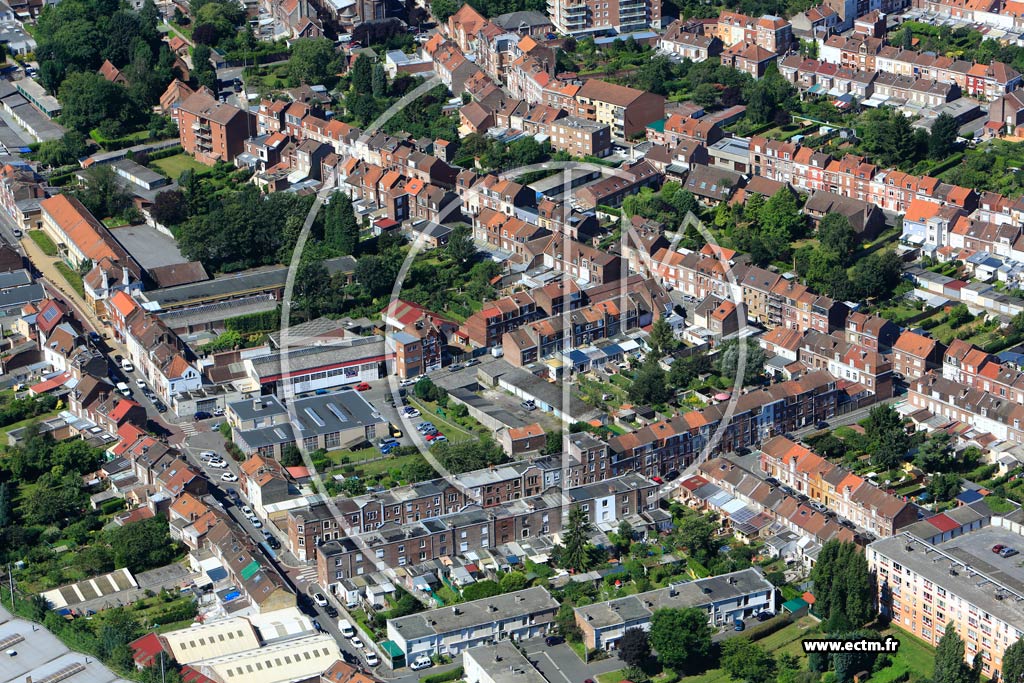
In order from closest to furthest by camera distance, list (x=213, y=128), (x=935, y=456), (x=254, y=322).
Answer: (x=935, y=456) → (x=254, y=322) → (x=213, y=128)

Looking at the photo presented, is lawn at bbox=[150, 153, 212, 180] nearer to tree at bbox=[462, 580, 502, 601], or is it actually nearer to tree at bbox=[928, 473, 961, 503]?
tree at bbox=[462, 580, 502, 601]

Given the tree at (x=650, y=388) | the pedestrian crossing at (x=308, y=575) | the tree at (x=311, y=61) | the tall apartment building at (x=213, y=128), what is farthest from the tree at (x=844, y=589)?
the tree at (x=311, y=61)

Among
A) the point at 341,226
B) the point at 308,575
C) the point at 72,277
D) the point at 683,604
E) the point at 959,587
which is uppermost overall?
the point at 341,226

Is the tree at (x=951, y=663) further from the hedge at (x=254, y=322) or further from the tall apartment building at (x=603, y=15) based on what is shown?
the tall apartment building at (x=603, y=15)

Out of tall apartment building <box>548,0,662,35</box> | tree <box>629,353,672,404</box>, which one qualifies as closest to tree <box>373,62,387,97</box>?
tall apartment building <box>548,0,662,35</box>

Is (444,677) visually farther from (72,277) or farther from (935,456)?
(72,277)

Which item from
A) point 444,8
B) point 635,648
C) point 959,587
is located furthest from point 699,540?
point 444,8

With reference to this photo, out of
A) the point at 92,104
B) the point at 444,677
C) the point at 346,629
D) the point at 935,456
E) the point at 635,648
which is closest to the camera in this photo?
the point at 635,648

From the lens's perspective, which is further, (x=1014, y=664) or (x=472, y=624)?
(x=472, y=624)
